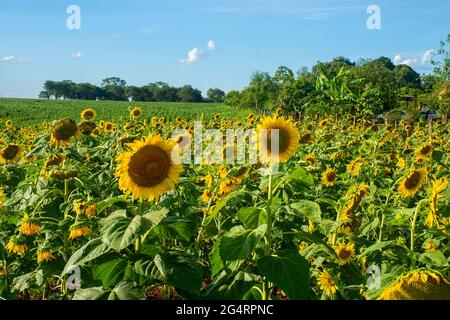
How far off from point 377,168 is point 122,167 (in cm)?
358

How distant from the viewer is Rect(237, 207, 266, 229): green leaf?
2.14m

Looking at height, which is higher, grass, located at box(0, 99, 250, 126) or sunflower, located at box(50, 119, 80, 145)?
grass, located at box(0, 99, 250, 126)

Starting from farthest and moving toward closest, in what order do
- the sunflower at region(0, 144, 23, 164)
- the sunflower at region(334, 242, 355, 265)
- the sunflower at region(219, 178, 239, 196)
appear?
the sunflower at region(0, 144, 23, 164)
the sunflower at region(219, 178, 239, 196)
the sunflower at region(334, 242, 355, 265)

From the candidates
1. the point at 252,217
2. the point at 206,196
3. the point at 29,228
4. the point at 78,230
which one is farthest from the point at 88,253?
the point at 206,196

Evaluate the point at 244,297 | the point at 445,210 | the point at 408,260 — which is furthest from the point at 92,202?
the point at 445,210

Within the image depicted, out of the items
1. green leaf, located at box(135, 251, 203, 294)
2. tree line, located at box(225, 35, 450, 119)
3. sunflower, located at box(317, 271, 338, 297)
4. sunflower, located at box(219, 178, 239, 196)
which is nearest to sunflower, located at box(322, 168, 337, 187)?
sunflower, located at box(219, 178, 239, 196)

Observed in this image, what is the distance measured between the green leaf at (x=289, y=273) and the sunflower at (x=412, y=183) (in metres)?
2.01

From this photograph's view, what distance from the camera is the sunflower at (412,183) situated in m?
3.69

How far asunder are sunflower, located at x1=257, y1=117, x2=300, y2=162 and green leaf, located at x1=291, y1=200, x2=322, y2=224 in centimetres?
49

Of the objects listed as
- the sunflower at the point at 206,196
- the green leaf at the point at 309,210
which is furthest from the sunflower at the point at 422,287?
the sunflower at the point at 206,196

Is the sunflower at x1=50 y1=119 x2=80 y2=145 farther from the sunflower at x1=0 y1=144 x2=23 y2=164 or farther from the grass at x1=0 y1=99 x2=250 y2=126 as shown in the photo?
the grass at x1=0 y1=99 x2=250 y2=126

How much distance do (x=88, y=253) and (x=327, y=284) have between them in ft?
3.86

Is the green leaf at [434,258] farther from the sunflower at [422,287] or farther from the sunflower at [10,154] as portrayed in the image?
the sunflower at [10,154]

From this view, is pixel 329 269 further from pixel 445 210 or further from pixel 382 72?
pixel 382 72
